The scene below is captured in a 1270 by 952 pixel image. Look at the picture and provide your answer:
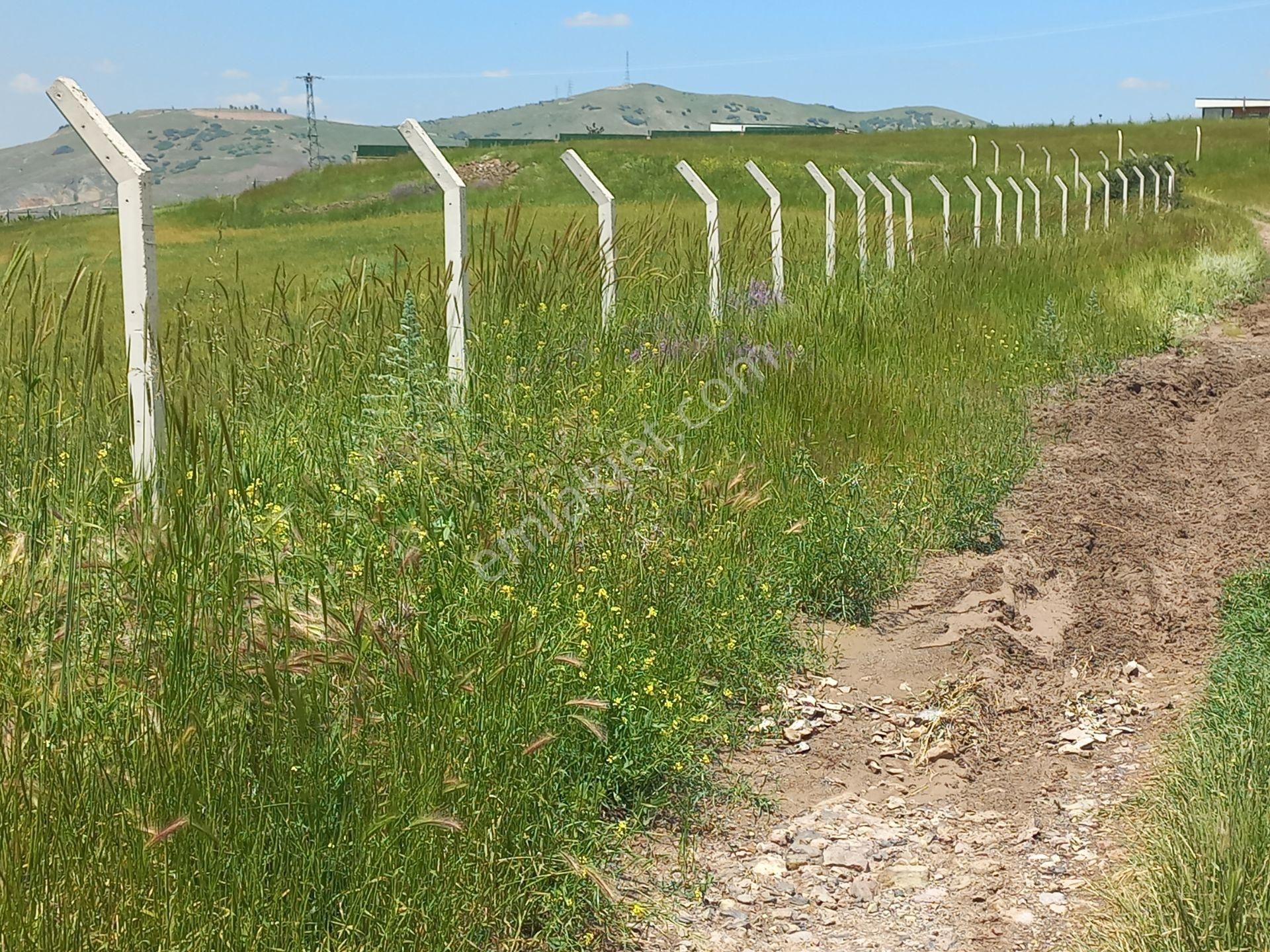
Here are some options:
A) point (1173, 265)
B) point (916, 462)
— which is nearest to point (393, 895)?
point (916, 462)

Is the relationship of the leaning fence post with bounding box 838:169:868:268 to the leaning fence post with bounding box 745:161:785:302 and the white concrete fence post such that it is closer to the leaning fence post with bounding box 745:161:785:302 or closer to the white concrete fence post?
the leaning fence post with bounding box 745:161:785:302

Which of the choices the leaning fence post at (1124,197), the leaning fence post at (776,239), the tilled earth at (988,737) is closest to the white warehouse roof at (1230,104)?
the leaning fence post at (1124,197)

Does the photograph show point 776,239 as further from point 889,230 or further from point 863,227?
point 889,230

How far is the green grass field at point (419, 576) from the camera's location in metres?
2.55

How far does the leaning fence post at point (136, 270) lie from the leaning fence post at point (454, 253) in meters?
1.82

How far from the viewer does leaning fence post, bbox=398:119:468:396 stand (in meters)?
5.34

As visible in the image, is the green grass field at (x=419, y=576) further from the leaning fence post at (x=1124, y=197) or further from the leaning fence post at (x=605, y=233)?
the leaning fence post at (x=1124, y=197)

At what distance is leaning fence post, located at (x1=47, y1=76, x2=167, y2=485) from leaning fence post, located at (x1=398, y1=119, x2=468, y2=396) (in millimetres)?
1817

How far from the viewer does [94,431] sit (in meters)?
3.49

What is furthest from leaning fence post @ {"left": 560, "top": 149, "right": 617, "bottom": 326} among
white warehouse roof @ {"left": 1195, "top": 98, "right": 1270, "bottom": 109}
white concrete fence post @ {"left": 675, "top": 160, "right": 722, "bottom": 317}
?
white warehouse roof @ {"left": 1195, "top": 98, "right": 1270, "bottom": 109}

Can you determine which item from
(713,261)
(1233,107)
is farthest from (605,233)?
(1233,107)

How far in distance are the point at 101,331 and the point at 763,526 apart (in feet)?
10.8

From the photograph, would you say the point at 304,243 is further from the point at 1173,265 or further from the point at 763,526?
the point at 763,526

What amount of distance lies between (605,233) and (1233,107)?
109912mm
